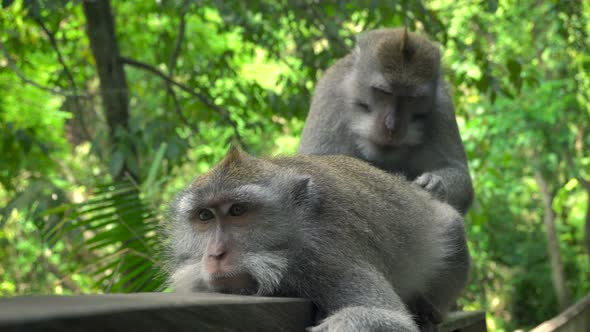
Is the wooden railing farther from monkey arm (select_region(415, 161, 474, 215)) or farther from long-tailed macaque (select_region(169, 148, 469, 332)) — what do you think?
monkey arm (select_region(415, 161, 474, 215))

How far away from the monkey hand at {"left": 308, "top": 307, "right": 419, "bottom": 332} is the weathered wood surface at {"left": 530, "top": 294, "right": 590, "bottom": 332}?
10.7ft

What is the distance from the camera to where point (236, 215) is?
243 centimetres

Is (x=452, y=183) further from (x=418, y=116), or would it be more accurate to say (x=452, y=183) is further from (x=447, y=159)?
(x=418, y=116)

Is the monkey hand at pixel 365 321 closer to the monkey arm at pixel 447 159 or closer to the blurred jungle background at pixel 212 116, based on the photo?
the blurred jungle background at pixel 212 116

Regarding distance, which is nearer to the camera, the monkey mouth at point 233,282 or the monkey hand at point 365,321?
the monkey hand at point 365,321

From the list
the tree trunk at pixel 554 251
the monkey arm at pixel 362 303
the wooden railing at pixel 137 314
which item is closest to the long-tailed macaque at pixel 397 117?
the monkey arm at pixel 362 303

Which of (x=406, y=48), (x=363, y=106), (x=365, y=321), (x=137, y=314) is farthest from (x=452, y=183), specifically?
(x=137, y=314)

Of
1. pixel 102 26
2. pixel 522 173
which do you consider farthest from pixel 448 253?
pixel 522 173

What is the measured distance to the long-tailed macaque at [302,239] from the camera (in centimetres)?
229

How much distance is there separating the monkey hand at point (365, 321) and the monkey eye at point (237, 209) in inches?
19.9

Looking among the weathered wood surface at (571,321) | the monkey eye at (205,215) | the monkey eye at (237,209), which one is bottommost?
the weathered wood surface at (571,321)

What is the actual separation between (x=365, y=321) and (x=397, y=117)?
2130 millimetres

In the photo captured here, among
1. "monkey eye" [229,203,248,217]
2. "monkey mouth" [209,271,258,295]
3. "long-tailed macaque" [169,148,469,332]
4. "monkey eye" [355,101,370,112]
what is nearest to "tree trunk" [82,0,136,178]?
"monkey eye" [355,101,370,112]

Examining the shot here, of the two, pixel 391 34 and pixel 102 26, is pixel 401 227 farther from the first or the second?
pixel 102 26
